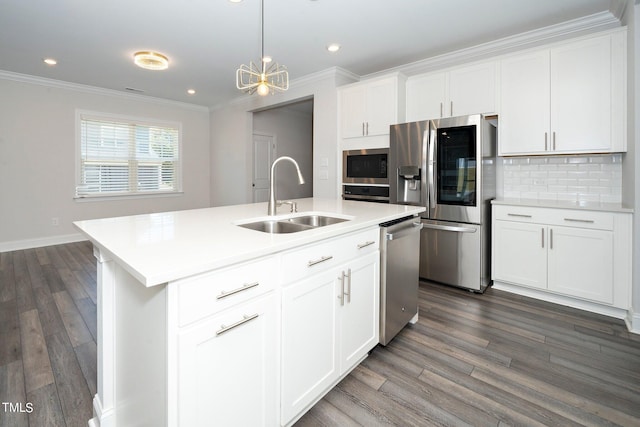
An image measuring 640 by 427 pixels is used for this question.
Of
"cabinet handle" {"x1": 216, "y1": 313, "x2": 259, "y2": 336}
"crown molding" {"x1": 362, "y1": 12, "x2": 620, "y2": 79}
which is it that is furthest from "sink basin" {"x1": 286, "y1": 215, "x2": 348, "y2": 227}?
"crown molding" {"x1": 362, "y1": 12, "x2": 620, "y2": 79}

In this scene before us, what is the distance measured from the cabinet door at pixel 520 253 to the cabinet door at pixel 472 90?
123cm

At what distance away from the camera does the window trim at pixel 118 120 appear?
5.28 meters

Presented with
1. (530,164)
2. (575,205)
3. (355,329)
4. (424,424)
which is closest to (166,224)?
(355,329)

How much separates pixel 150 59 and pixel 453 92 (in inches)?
141

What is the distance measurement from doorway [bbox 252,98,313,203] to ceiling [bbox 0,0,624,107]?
207 cm

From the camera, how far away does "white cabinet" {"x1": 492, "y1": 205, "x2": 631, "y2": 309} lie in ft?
8.42

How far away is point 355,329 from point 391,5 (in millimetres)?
2713

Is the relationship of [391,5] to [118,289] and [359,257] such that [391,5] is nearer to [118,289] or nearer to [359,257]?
[359,257]

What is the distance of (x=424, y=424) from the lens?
150cm

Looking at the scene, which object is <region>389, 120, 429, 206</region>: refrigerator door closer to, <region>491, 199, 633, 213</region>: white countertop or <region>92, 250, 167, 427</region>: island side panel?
<region>491, 199, 633, 213</region>: white countertop

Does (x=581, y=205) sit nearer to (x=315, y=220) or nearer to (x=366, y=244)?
(x=366, y=244)

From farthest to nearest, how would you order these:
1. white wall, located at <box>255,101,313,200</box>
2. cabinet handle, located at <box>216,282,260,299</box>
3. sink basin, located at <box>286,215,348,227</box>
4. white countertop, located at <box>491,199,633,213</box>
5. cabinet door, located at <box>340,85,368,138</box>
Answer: white wall, located at <box>255,101,313,200</box>, cabinet door, located at <box>340,85,368,138</box>, white countertop, located at <box>491,199,633,213</box>, sink basin, located at <box>286,215,348,227</box>, cabinet handle, located at <box>216,282,260,299</box>

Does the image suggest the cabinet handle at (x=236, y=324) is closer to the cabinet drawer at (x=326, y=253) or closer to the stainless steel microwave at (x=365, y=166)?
the cabinet drawer at (x=326, y=253)

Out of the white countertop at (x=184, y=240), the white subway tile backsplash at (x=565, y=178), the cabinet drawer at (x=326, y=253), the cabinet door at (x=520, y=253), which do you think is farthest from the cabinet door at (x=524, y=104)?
the cabinet drawer at (x=326, y=253)
